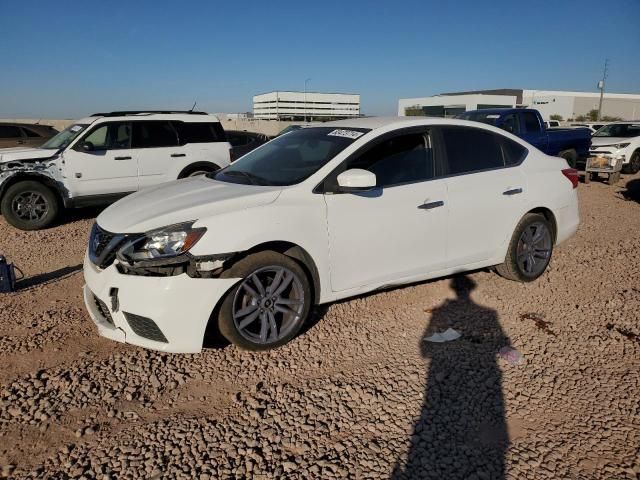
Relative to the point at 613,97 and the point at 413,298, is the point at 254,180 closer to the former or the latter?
the point at 413,298

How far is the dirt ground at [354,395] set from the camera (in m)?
2.44

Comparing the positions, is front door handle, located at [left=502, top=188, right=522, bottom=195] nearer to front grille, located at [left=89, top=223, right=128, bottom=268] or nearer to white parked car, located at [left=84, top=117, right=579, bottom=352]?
white parked car, located at [left=84, top=117, right=579, bottom=352]

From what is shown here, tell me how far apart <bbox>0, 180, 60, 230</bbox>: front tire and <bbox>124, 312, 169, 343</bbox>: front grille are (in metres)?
5.39

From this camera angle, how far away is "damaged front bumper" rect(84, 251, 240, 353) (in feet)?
9.93

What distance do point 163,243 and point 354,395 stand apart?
5.28 feet

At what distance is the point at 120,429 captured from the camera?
8.87ft

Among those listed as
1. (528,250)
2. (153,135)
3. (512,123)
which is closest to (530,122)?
(512,123)

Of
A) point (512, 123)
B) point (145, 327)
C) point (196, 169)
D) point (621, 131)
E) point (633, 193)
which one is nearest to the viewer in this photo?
point (145, 327)

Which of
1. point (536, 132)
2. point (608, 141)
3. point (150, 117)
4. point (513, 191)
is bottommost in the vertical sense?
point (608, 141)

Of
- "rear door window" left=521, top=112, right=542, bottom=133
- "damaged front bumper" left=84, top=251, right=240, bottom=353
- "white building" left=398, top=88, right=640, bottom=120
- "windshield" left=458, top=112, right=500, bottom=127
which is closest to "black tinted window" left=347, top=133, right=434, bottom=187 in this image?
"damaged front bumper" left=84, top=251, right=240, bottom=353

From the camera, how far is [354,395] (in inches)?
118

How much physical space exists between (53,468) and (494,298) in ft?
12.3

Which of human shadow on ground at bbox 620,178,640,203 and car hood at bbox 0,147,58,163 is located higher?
car hood at bbox 0,147,58,163

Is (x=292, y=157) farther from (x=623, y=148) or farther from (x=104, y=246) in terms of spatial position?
(x=623, y=148)
